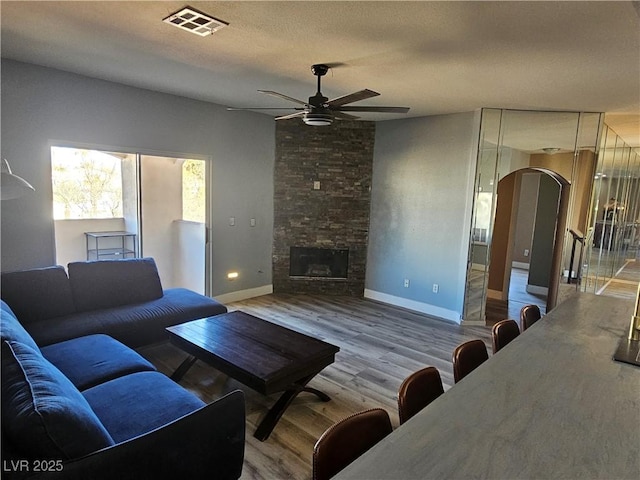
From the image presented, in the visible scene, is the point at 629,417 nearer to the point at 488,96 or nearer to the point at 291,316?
the point at 488,96

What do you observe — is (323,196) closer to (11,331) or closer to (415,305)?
(415,305)

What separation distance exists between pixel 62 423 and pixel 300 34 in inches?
98.8

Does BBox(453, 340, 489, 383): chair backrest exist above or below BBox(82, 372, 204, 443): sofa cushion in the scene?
above

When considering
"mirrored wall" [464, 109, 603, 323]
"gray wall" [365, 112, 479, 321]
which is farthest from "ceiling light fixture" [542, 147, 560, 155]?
"gray wall" [365, 112, 479, 321]

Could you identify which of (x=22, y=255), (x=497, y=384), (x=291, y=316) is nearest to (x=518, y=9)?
(x=497, y=384)

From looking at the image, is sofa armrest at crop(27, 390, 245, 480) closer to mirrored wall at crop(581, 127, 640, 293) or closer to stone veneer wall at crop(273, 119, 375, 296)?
stone veneer wall at crop(273, 119, 375, 296)

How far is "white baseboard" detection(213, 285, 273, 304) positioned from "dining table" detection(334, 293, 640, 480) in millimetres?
4265

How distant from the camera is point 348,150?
5789mm

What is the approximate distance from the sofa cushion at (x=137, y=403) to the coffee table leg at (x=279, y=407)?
634mm

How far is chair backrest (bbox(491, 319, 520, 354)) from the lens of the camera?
232 cm

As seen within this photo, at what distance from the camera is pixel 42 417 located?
135cm

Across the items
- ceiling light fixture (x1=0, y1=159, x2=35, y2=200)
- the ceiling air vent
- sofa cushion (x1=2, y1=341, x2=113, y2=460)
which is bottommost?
sofa cushion (x1=2, y1=341, x2=113, y2=460)

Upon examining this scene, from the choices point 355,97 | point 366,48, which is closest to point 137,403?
point 355,97

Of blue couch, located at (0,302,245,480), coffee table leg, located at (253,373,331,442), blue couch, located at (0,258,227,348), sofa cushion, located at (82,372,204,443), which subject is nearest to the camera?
blue couch, located at (0,302,245,480)
